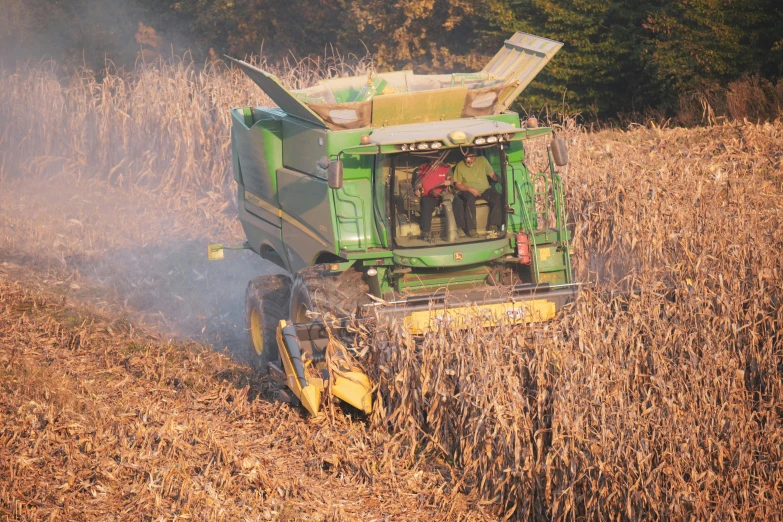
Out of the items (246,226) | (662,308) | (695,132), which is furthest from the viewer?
(695,132)

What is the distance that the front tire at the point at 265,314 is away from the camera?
340 inches

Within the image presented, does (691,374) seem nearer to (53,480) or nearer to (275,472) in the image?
(275,472)

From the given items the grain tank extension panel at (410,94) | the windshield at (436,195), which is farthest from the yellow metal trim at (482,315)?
the grain tank extension panel at (410,94)

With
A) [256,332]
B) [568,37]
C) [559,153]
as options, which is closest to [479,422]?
[559,153]

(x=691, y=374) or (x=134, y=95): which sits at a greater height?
(x=134, y=95)

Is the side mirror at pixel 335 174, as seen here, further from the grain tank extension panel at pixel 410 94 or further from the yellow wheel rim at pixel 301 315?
the yellow wheel rim at pixel 301 315

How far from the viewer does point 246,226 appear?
32.6ft

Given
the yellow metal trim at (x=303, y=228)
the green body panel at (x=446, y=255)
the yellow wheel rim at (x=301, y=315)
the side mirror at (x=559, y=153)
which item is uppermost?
the side mirror at (x=559, y=153)

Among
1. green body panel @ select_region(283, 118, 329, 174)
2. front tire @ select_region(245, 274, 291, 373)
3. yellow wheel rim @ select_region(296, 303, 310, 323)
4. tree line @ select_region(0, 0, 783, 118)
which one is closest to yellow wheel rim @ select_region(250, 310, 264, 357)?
front tire @ select_region(245, 274, 291, 373)

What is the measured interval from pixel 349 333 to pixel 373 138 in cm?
155

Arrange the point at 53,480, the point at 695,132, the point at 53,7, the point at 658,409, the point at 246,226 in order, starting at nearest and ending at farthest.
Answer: the point at 658,409
the point at 53,480
the point at 246,226
the point at 695,132
the point at 53,7

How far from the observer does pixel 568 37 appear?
2042cm

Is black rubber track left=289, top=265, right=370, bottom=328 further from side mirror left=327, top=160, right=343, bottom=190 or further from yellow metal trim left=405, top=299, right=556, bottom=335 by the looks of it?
side mirror left=327, top=160, right=343, bottom=190

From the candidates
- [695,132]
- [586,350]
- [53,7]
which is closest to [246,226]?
[586,350]
